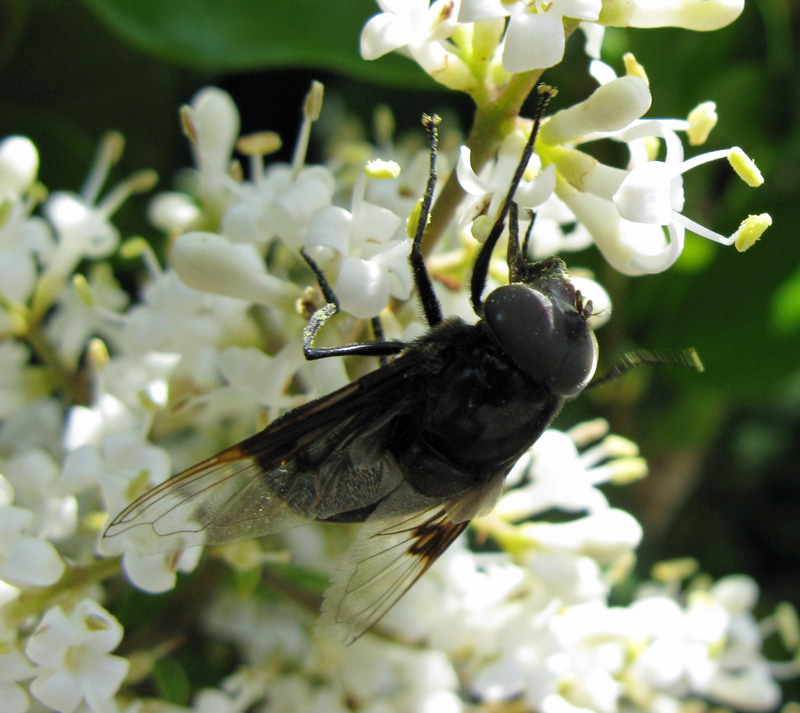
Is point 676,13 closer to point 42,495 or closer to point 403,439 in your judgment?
point 403,439

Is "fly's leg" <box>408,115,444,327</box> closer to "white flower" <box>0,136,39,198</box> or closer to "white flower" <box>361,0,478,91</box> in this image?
"white flower" <box>361,0,478,91</box>

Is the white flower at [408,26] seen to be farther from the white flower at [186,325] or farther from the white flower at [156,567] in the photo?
the white flower at [156,567]

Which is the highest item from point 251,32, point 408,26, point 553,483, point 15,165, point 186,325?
point 408,26

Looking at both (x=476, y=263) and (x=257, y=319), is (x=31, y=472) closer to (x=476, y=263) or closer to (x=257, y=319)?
(x=257, y=319)

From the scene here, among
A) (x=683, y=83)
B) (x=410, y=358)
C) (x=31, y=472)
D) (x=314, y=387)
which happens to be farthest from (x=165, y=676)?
(x=683, y=83)

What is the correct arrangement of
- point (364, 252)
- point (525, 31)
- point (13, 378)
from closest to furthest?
point (525, 31)
point (364, 252)
point (13, 378)

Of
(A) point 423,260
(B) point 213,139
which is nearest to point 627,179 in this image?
(A) point 423,260
